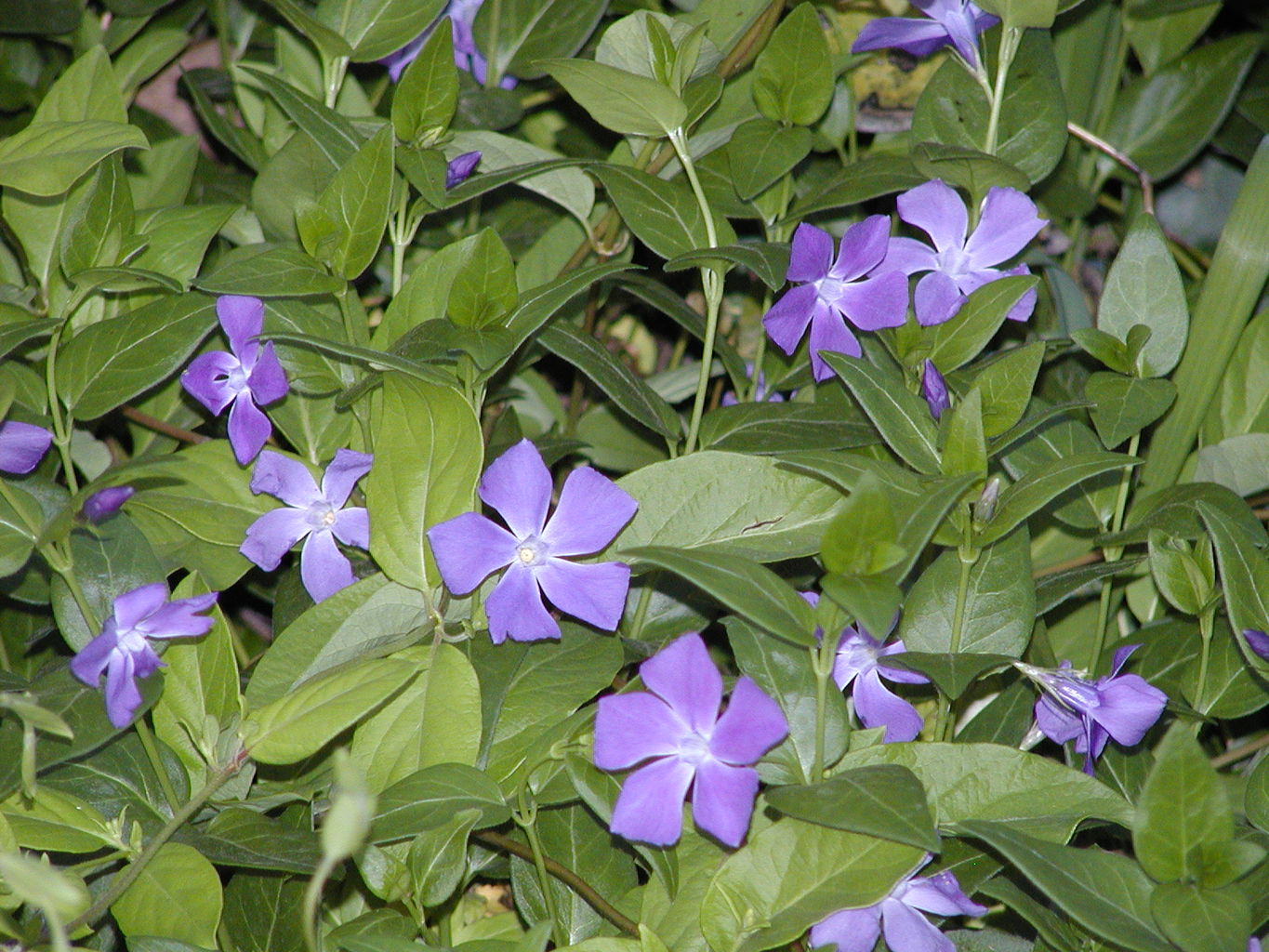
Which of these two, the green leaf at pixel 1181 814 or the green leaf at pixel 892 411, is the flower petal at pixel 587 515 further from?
the green leaf at pixel 1181 814

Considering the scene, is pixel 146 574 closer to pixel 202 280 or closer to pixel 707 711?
pixel 202 280

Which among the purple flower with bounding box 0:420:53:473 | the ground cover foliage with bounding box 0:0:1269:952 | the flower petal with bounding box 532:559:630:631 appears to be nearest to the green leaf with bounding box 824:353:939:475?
the ground cover foliage with bounding box 0:0:1269:952

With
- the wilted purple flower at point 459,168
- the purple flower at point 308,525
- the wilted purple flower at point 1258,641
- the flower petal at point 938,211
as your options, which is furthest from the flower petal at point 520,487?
the wilted purple flower at point 1258,641

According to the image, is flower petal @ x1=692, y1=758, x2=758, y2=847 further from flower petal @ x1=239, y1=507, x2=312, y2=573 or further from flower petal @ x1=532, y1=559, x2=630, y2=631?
flower petal @ x1=239, y1=507, x2=312, y2=573

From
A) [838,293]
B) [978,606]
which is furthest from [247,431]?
[978,606]

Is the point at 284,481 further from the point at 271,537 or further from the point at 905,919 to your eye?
the point at 905,919
